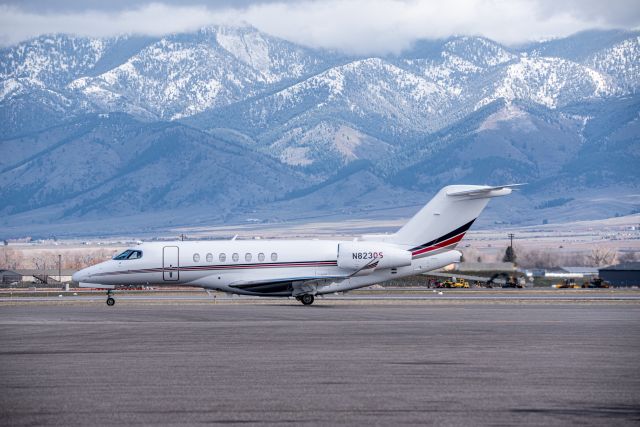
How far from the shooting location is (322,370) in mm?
31484

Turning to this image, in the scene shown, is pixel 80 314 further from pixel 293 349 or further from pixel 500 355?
pixel 500 355

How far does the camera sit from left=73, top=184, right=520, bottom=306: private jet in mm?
62531

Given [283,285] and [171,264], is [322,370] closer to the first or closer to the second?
[283,285]

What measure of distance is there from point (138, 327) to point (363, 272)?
17.6 m

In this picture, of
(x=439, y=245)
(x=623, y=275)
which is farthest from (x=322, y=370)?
(x=623, y=275)

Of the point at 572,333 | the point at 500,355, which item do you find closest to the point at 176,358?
the point at 500,355

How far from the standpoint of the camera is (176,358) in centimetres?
3456

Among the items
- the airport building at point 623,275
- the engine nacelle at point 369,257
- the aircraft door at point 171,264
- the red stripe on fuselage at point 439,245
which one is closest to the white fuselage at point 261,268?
the aircraft door at point 171,264

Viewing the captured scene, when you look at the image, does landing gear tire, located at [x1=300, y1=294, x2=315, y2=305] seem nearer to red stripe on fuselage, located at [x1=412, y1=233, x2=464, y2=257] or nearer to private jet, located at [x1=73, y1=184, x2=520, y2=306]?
private jet, located at [x1=73, y1=184, x2=520, y2=306]

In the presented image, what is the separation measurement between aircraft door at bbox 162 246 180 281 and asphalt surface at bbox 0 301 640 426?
11.6m

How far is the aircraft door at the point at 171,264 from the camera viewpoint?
209 ft

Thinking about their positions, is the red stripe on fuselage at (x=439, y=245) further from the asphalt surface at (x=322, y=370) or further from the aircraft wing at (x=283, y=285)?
the asphalt surface at (x=322, y=370)

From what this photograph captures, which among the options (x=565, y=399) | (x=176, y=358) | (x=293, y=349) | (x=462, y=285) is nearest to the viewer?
(x=565, y=399)

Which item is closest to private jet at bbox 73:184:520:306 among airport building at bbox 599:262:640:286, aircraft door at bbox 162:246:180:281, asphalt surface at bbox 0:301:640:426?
aircraft door at bbox 162:246:180:281
